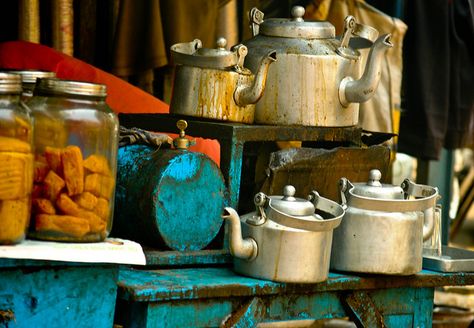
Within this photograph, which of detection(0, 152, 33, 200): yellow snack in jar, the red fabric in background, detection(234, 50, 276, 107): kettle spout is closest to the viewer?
detection(0, 152, 33, 200): yellow snack in jar

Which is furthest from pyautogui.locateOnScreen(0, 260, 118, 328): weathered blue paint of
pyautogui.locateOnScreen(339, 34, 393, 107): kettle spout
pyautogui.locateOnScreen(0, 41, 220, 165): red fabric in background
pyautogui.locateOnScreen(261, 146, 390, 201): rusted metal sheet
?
pyautogui.locateOnScreen(0, 41, 220, 165): red fabric in background

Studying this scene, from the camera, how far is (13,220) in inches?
105

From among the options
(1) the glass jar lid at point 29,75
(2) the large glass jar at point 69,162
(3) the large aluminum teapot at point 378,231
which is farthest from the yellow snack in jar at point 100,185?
(3) the large aluminum teapot at point 378,231

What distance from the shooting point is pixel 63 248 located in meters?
2.73

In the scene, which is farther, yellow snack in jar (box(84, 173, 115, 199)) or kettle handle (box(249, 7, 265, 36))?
kettle handle (box(249, 7, 265, 36))

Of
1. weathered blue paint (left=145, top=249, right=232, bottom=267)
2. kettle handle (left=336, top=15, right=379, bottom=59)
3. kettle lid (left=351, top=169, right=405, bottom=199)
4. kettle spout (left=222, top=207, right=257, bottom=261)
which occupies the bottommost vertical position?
weathered blue paint (left=145, top=249, right=232, bottom=267)

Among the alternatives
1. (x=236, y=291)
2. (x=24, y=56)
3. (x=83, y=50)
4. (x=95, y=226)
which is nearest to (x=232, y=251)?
(x=236, y=291)

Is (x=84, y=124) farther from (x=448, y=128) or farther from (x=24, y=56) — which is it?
(x=448, y=128)

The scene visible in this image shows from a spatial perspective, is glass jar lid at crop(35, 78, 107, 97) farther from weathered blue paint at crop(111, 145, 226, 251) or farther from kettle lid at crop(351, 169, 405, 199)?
kettle lid at crop(351, 169, 405, 199)

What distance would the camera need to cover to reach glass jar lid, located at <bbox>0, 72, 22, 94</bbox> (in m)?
2.67

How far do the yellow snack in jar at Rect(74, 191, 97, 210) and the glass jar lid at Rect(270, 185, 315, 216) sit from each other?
582mm

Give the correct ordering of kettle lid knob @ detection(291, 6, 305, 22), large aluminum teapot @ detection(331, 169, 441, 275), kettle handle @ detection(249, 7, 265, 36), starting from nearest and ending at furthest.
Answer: large aluminum teapot @ detection(331, 169, 441, 275) < kettle lid knob @ detection(291, 6, 305, 22) < kettle handle @ detection(249, 7, 265, 36)

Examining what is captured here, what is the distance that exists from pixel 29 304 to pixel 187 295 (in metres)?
0.45

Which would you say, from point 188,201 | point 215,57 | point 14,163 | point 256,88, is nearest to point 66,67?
point 215,57
